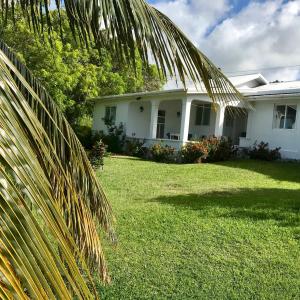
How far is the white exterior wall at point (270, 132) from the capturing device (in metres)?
20.1

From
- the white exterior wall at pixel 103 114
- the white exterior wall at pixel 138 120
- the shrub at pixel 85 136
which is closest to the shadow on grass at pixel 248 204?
the white exterior wall at pixel 138 120

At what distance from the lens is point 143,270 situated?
5879 mm

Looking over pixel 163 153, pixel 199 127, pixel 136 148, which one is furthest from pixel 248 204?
pixel 199 127

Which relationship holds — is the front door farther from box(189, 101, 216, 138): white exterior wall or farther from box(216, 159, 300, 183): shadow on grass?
box(216, 159, 300, 183): shadow on grass

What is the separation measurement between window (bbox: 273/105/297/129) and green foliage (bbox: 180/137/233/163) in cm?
303

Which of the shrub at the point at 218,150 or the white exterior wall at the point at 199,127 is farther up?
the white exterior wall at the point at 199,127

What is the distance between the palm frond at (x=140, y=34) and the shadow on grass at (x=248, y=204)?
5.37 metres

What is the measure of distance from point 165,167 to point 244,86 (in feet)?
35.2

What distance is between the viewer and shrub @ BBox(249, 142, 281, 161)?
20125mm

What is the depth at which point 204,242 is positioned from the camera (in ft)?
22.8

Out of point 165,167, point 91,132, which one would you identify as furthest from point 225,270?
point 91,132

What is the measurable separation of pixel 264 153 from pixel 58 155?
59.8ft

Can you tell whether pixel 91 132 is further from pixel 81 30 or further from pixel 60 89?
pixel 81 30

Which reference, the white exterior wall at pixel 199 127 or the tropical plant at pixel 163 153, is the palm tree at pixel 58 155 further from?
the white exterior wall at pixel 199 127
